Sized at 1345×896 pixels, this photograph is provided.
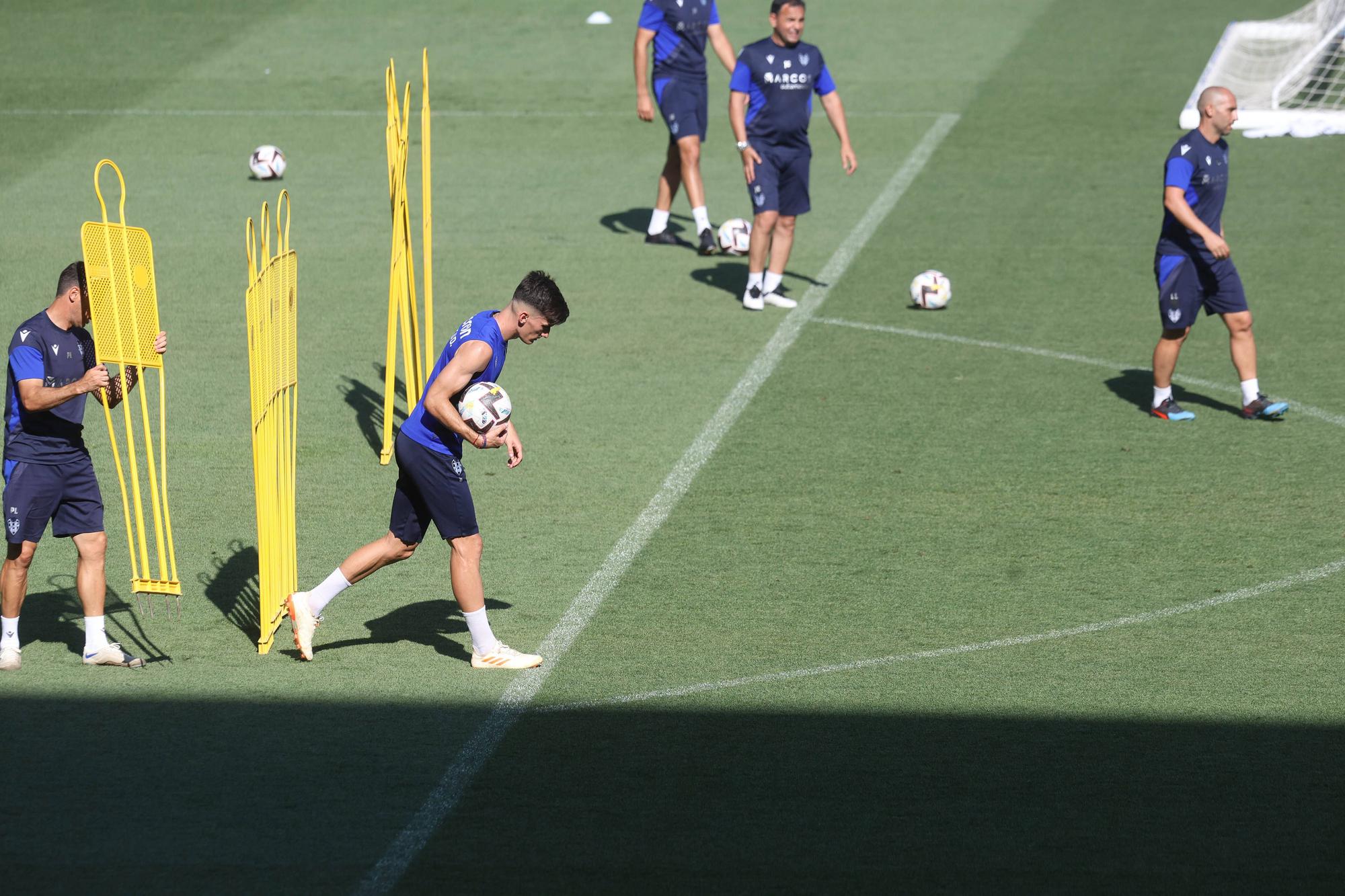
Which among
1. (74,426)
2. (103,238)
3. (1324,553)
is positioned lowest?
(1324,553)

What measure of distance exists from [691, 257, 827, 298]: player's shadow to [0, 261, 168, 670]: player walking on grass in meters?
7.53

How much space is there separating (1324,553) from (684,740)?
4272 mm

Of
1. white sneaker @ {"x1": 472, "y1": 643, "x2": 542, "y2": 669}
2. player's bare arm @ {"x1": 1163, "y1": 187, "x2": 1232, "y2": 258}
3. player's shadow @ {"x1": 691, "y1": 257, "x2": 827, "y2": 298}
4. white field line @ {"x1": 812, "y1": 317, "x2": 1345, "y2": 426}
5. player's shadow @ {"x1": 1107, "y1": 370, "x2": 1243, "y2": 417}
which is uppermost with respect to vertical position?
player's bare arm @ {"x1": 1163, "y1": 187, "x2": 1232, "y2": 258}

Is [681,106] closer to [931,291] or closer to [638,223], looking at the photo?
[638,223]

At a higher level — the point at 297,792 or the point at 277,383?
the point at 277,383

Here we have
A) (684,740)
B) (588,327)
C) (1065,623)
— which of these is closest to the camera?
(684,740)

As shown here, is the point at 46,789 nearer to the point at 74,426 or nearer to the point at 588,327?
the point at 74,426

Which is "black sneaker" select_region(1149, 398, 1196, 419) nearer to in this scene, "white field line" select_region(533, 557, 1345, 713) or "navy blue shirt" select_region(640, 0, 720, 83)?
"white field line" select_region(533, 557, 1345, 713)

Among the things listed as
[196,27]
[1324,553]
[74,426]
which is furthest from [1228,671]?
[196,27]

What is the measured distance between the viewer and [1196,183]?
11.2 meters

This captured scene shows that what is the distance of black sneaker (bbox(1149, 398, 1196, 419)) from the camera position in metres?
11.7

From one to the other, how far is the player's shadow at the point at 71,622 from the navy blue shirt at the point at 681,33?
8349mm

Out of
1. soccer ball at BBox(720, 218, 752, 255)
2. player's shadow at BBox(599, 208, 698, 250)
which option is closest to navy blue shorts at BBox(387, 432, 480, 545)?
soccer ball at BBox(720, 218, 752, 255)

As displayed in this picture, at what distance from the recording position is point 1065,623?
8648 mm
